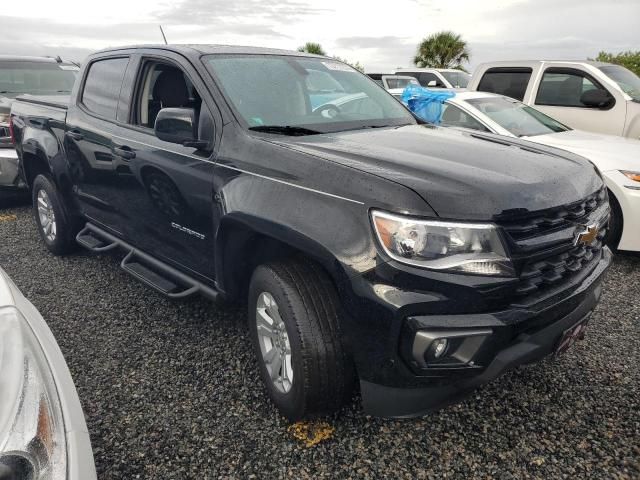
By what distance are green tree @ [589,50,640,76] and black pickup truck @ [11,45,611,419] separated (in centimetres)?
1464

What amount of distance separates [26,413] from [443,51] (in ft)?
88.4

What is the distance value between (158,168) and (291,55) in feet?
3.74

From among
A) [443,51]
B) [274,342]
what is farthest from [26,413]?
[443,51]

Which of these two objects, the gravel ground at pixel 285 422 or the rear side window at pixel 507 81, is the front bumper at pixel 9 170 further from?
the rear side window at pixel 507 81

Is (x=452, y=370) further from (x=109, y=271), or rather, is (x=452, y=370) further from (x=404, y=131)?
(x=109, y=271)

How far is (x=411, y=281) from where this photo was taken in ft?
5.82

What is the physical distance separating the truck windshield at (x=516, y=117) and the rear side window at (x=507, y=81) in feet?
3.94

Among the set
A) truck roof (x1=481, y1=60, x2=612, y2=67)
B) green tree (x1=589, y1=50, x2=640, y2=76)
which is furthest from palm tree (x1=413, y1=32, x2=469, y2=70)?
truck roof (x1=481, y1=60, x2=612, y2=67)

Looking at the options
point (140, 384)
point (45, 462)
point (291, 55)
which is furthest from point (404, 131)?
point (45, 462)

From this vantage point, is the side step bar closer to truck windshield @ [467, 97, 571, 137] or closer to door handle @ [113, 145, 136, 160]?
door handle @ [113, 145, 136, 160]

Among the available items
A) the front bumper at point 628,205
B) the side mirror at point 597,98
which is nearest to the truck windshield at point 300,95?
the front bumper at point 628,205

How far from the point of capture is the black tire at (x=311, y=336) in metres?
2.09

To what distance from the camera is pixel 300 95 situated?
9.73 ft

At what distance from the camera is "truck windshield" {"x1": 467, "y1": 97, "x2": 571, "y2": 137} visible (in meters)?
5.26
